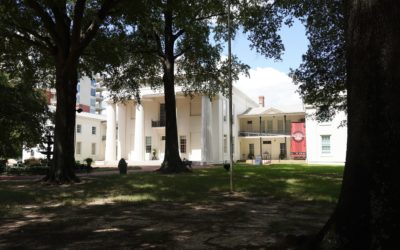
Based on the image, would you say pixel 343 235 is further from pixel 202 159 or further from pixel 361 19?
pixel 202 159

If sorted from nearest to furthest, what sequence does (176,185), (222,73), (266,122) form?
(176,185) < (222,73) < (266,122)

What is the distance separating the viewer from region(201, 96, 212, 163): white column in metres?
44.2

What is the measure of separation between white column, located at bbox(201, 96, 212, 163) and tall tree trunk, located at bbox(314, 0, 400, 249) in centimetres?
3911

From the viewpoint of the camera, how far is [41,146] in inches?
1148

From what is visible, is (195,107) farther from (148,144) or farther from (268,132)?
(268,132)

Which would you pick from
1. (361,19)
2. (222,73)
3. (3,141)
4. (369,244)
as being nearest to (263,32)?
(222,73)

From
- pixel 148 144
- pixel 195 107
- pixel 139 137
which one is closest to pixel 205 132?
pixel 195 107

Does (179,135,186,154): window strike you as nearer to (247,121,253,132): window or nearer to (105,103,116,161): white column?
(105,103,116,161): white column

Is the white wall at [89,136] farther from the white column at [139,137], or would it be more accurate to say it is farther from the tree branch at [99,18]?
the tree branch at [99,18]

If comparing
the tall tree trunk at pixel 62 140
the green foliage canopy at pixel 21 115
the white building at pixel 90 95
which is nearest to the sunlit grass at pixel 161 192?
the tall tree trunk at pixel 62 140

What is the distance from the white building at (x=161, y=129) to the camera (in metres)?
45.8

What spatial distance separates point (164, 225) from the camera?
7785 mm

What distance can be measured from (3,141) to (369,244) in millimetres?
26526

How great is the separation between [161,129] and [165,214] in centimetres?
3857
